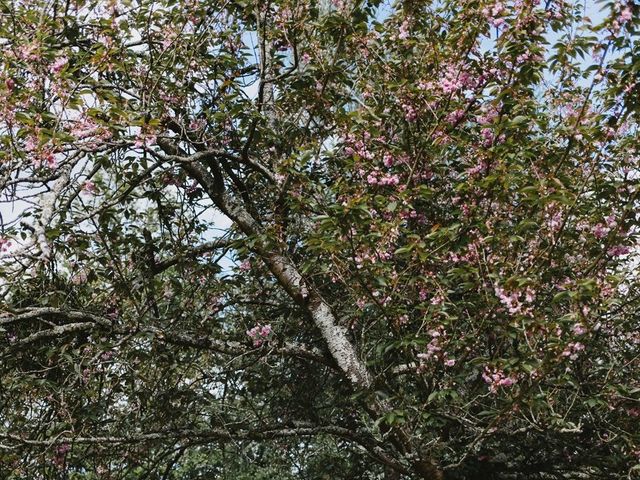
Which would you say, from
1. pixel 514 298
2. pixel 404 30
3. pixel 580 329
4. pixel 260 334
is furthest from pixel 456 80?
pixel 260 334

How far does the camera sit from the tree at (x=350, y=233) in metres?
3.45

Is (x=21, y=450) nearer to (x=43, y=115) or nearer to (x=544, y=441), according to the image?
(x=43, y=115)

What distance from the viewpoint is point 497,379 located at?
342 cm

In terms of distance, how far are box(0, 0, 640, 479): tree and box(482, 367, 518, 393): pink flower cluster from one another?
18mm

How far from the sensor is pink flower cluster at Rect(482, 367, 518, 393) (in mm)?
3340

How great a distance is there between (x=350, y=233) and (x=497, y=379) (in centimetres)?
105

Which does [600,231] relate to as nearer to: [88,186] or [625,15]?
[625,15]

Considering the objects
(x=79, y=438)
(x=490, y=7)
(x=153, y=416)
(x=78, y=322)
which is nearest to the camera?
(x=490, y=7)

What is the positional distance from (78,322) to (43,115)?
140 centimetres

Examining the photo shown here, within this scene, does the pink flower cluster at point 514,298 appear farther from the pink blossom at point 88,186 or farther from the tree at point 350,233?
the pink blossom at point 88,186

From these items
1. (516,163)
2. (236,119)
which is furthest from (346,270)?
(236,119)

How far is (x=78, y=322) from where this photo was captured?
4168mm

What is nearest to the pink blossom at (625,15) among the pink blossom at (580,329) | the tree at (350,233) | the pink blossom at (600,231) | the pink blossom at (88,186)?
the tree at (350,233)

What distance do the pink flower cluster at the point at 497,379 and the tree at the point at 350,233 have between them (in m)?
0.02
